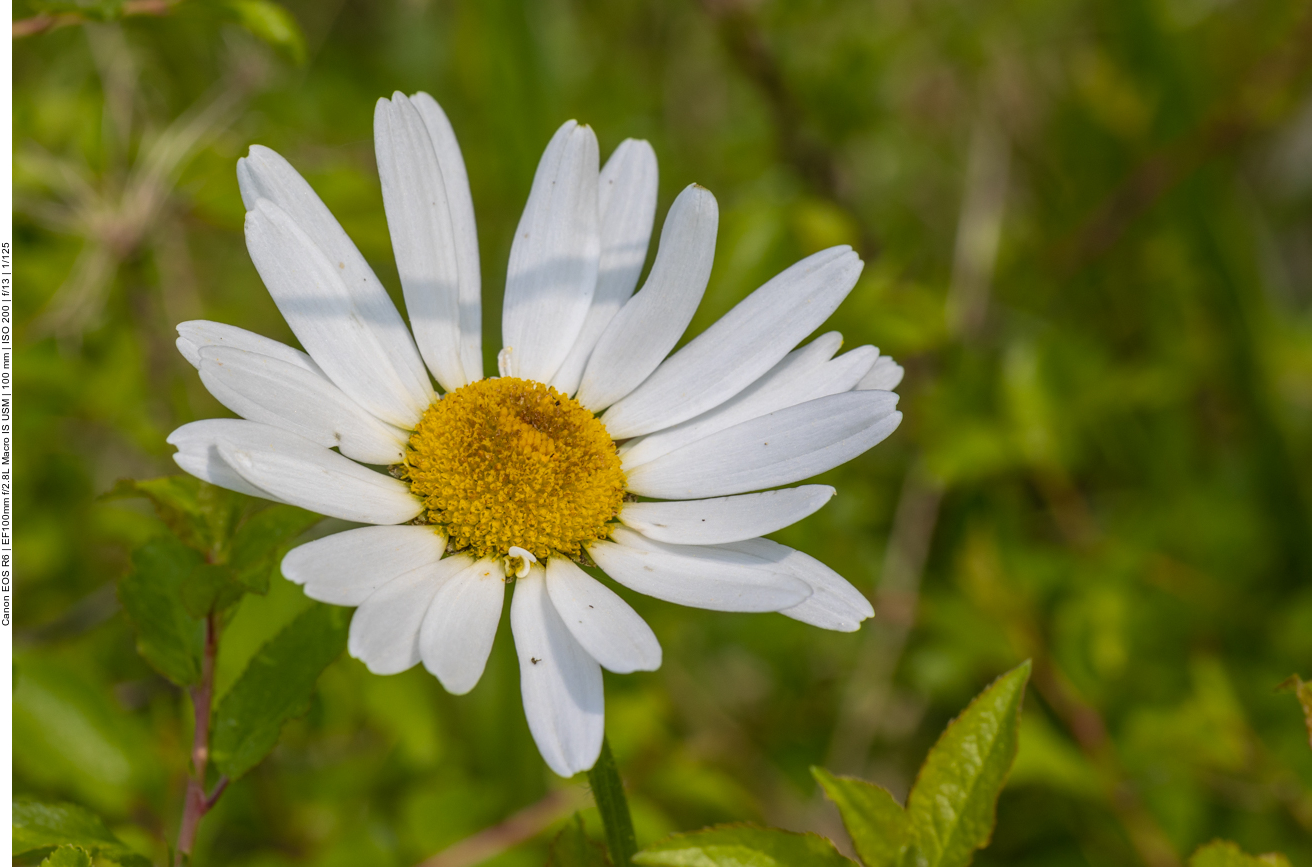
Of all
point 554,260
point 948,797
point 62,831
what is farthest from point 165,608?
point 948,797

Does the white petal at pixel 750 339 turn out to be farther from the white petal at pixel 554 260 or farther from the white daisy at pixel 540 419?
the white petal at pixel 554 260

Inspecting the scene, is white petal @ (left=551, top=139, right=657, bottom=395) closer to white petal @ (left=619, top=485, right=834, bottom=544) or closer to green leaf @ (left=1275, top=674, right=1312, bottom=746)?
white petal @ (left=619, top=485, right=834, bottom=544)

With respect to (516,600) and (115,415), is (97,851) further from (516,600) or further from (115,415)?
(115,415)

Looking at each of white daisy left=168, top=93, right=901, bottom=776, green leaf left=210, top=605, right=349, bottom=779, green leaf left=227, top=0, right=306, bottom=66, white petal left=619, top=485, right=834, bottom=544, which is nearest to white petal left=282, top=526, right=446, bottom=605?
white daisy left=168, top=93, right=901, bottom=776

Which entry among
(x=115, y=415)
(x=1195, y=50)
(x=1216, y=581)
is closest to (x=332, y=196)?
(x=115, y=415)

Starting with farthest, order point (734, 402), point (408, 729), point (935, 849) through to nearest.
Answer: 1. point (408, 729)
2. point (734, 402)
3. point (935, 849)
